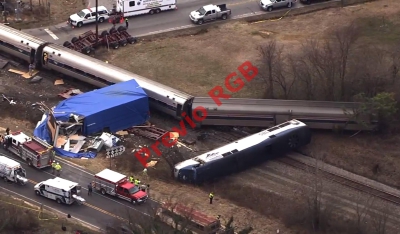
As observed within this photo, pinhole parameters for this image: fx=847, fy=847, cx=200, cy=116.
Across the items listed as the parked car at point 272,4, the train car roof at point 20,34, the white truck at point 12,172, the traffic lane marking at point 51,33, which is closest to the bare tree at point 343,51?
the parked car at point 272,4

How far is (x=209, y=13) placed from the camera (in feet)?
249

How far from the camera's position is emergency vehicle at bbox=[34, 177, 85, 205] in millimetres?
49625

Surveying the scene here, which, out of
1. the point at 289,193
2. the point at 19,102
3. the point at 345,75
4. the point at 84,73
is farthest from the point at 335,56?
the point at 19,102

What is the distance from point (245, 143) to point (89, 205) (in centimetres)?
1155

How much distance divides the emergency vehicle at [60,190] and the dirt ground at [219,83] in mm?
4035

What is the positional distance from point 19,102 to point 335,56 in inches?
937

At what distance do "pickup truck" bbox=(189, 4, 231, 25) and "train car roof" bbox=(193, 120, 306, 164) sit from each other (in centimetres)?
1987

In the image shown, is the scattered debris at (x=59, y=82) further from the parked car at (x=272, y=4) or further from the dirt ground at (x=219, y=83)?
the parked car at (x=272, y=4)

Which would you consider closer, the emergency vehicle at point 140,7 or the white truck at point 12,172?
the white truck at point 12,172

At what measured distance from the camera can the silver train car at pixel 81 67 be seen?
60.7 metres

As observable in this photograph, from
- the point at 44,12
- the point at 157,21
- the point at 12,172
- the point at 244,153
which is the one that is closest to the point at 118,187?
the point at 12,172

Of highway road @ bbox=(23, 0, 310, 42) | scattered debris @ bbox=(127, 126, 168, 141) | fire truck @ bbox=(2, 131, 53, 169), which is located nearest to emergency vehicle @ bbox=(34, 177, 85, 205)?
fire truck @ bbox=(2, 131, 53, 169)

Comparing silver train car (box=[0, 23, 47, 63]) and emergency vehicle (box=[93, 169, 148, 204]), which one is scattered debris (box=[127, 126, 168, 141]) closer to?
emergency vehicle (box=[93, 169, 148, 204])

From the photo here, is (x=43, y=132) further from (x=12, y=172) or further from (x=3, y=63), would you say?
(x=3, y=63)
